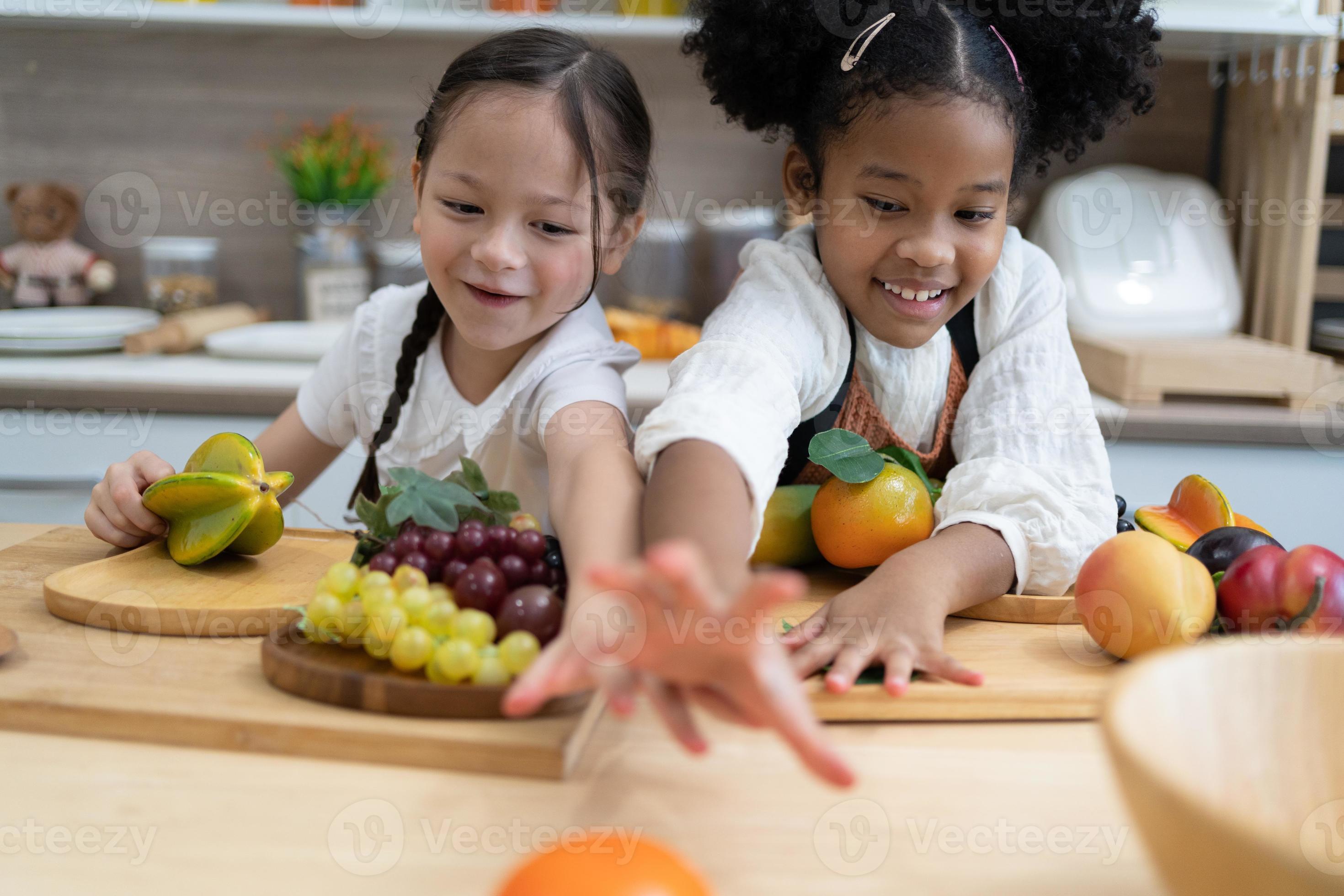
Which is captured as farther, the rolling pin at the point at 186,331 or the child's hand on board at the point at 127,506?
the rolling pin at the point at 186,331

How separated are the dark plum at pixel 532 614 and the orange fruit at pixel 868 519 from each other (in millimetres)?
298

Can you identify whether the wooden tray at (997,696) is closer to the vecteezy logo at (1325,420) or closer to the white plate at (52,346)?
the vecteezy logo at (1325,420)

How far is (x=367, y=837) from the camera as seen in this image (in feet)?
1.64

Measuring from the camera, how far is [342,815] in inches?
20.6

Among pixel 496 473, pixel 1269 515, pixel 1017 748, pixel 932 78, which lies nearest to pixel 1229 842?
pixel 1017 748

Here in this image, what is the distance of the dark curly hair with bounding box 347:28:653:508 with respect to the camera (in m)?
0.97

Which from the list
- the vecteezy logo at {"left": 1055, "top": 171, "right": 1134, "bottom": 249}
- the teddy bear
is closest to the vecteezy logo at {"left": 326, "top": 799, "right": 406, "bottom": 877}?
the vecteezy logo at {"left": 1055, "top": 171, "right": 1134, "bottom": 249}

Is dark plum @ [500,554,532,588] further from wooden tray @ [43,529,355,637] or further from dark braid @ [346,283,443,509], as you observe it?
dark braid @ [346,283,443,509]

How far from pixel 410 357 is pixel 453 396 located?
0.24 ft

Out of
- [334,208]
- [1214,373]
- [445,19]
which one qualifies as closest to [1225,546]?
[1214,373]

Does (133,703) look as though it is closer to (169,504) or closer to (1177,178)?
(169,504)

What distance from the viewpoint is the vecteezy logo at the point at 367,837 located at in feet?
1.57

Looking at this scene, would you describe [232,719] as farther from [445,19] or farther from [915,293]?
[445,19]

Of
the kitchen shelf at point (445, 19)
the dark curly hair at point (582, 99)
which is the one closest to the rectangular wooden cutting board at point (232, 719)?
the dark curly hair at point (582, 99)
